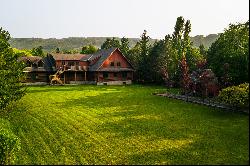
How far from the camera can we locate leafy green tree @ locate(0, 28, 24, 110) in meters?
29.2

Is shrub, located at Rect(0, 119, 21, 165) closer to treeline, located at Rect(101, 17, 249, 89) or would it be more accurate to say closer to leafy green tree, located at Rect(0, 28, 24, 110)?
leafy green tree, located at Rect(0, 28, 24, 110)

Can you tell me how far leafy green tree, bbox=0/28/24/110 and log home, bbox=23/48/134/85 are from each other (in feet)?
117

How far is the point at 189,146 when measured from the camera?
21.8 meters

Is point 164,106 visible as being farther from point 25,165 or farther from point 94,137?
point 25,165

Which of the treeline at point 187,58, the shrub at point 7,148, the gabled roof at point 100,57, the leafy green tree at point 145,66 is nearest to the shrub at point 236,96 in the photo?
the treeline at point 187,58

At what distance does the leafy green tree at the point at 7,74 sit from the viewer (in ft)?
95.7

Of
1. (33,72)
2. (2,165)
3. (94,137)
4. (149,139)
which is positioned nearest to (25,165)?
(2,165)

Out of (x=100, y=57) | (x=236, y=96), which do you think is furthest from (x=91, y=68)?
(x=236, y=96)

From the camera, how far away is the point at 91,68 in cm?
7275

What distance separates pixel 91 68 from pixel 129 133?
4829 centimetres

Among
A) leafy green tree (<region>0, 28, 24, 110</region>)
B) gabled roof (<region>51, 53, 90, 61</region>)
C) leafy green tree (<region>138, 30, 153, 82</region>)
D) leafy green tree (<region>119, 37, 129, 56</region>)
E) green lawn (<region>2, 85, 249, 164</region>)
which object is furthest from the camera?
leafy green tree (<region>119, 37, 129, 56</region>)

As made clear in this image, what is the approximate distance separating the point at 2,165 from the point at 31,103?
22.3m

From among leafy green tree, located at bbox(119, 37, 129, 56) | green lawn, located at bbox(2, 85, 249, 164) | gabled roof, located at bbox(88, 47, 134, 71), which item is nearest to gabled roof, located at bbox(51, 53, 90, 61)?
gabled roof, located at bbox(88, 47, 134, 71)

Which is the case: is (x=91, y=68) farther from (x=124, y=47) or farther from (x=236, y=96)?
(x=236, y=96)
